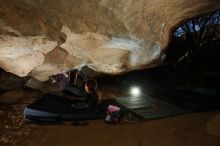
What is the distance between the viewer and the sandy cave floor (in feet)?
16.8

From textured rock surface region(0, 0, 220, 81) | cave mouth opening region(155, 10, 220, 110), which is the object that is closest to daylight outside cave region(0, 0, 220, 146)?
textured rock surface region(0, 0, 220, 81)

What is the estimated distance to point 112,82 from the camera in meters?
11.3

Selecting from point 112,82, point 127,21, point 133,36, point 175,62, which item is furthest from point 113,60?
point 175,62

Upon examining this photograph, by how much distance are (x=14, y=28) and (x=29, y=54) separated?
112cm

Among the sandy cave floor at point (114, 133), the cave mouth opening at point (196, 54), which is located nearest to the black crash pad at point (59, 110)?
the sandy cave floor at point (114, 133)

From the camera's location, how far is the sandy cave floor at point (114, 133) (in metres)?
5.12

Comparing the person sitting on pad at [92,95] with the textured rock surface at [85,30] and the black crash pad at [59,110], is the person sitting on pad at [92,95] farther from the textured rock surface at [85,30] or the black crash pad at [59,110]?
the textured rock surface at [85,30]

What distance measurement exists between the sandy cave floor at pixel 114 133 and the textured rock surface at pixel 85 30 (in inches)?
56.5

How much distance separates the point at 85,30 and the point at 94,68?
234cm

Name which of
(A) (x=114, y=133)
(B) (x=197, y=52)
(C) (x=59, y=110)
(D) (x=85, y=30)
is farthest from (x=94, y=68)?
(B) (x=197, y=52)

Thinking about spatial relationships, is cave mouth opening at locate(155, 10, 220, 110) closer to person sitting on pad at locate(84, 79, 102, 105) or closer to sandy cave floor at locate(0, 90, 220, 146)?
person sitting on pad at locate(84, 79, 102, 105)

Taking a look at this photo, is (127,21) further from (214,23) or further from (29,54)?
(214,23)

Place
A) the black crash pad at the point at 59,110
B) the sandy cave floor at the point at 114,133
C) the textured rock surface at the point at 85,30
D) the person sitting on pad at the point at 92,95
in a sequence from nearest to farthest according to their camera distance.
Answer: the textured rock surface at the point at 85,30, the sandy cave floor at the point at 114,133, the black crash pad at the point at 59,110, the person sitting on pad at the point at 92,95

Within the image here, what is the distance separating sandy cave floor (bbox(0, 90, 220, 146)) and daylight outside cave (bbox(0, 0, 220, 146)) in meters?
0.02
